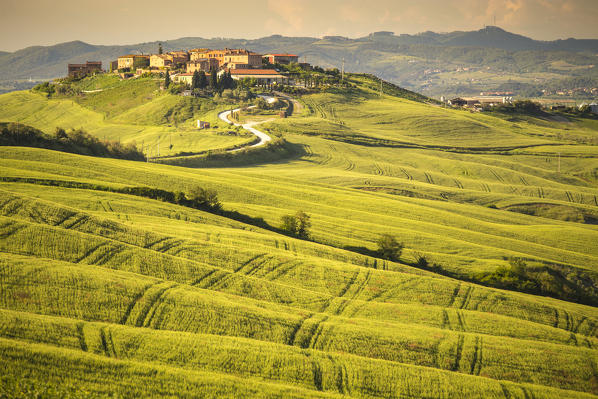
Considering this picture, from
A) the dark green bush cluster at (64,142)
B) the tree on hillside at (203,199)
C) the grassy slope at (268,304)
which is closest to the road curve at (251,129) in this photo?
the dark green bush cluster at (64,142)

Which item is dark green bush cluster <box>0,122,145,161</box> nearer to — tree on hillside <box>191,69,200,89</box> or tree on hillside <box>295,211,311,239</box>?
tree on hillside <box>295,211,311,239</box>

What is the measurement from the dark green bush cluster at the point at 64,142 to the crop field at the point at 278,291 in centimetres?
978

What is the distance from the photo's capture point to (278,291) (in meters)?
42.0

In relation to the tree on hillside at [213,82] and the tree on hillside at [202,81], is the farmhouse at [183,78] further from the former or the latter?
the tree on hillside at [213,82]

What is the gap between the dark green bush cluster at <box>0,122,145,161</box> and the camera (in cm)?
8075

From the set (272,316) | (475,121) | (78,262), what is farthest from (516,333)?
(475,121)

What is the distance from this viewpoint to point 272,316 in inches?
1422

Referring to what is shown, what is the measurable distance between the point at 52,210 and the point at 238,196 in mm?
29878

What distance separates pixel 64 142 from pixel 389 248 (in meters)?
62.3

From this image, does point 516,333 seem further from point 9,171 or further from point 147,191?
point 9,171

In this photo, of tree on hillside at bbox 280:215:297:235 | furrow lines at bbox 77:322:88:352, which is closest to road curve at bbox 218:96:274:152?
tree on hillside at bbox 280:215:297:235

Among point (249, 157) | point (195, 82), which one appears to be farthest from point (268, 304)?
point (195, 82)

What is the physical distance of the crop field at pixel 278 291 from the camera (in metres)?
28.7

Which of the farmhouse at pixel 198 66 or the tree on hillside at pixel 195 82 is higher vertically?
the farmhouse at pixel 198 66
